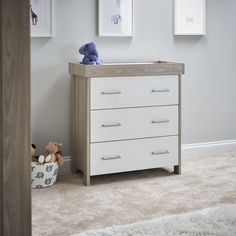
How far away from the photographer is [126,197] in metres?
3.21

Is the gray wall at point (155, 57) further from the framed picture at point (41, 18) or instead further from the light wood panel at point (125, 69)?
the light wood panel at point (125, 69)

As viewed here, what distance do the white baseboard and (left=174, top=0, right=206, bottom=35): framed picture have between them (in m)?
1.06

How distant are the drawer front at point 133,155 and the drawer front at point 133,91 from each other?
0.30 meters

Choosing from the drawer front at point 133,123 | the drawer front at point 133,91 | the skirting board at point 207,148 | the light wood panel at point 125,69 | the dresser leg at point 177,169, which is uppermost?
the light wood panel at point 125,69

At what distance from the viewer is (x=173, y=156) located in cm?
380

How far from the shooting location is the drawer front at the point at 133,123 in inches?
138

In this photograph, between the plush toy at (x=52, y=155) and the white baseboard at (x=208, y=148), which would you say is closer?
the plush toy at (x=52, y=155)

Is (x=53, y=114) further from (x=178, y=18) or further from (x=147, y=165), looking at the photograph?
(x=178, y=18)

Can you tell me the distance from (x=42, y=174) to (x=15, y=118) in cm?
180

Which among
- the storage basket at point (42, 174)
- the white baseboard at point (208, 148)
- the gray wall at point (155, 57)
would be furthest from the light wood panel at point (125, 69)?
the white baseboard at point (208, 148)

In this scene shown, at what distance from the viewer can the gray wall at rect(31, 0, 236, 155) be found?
148 inches

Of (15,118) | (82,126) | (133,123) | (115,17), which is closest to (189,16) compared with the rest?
(115,17)

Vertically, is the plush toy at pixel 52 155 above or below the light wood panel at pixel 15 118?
below

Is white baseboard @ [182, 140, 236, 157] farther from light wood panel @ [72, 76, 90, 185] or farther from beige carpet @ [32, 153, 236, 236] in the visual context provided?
light wood panel @ [72, 76, 90, 185]
